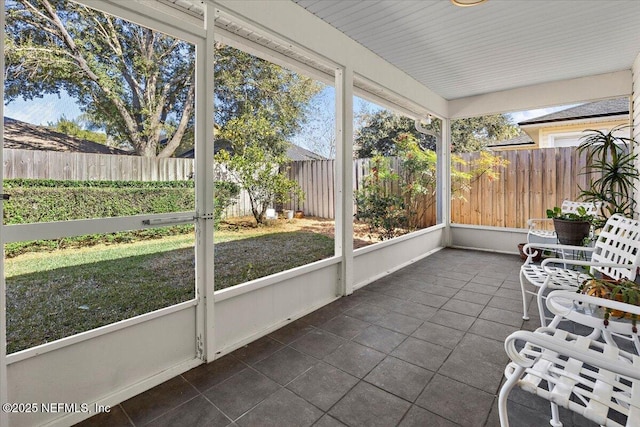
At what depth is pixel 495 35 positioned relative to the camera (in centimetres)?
326

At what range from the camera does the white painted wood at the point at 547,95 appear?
14.3 ft

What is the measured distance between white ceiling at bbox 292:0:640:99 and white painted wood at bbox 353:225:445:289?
7.47ft

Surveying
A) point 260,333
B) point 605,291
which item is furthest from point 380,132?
point 605,291

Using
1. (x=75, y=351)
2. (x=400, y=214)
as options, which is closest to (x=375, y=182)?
(x=400, y=214)

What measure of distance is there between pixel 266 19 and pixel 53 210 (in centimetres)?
192

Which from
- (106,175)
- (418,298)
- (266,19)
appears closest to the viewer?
(106,175)

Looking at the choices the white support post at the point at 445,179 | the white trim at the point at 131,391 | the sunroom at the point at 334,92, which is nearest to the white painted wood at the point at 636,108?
the sunroom at the point at 334,92

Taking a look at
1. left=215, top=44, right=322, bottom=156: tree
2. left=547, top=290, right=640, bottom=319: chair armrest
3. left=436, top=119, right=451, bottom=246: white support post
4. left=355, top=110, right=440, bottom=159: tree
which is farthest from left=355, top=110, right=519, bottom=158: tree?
left=547, top=290, right=640, bottom=319: chair armrest

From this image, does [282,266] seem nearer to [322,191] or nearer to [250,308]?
[250,308]

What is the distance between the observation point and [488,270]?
4348 millimetres

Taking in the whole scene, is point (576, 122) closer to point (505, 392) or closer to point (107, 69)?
point (505, 392)

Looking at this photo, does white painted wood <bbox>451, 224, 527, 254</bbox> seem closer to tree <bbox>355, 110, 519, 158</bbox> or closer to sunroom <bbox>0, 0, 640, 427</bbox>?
sunroom <bbox>0, 0, 640, 427</bbox>

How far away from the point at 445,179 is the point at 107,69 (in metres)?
5.33

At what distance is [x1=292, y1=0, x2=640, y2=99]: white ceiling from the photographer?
2748 millimetres
